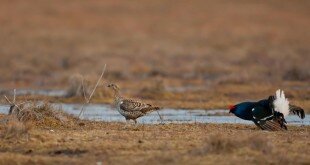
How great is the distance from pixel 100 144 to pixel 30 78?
22.3m

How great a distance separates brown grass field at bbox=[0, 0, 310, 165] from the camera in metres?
15.2

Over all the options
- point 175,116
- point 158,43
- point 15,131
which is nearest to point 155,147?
point 15,131

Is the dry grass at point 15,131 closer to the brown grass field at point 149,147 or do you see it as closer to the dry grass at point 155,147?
the brown grass field at point 149,147

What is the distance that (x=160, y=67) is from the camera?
139 feet

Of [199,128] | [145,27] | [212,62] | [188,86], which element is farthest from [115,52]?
[199,128]

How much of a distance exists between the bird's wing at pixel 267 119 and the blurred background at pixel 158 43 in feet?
31.8

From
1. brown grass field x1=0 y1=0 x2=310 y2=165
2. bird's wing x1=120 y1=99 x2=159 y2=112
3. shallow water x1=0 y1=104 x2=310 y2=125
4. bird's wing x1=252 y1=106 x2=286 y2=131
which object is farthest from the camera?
shallow water x1=0 y1=104 x2=310 y2=125

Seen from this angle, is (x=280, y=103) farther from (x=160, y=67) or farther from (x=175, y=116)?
(x=160, y=67)

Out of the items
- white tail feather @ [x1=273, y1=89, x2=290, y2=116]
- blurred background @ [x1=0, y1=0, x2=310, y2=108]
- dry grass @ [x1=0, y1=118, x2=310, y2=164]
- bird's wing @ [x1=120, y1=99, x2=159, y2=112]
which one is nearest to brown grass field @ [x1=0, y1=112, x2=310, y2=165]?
dry grass @ [x1=0, y1=118, x2=310, y2=164]

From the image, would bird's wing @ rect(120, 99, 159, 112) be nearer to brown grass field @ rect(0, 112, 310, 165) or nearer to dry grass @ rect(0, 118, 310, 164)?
brown grass field @ rect(0, 112, 310, 165)

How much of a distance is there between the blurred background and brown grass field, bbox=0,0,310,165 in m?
0.08

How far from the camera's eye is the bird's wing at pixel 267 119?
1822cm

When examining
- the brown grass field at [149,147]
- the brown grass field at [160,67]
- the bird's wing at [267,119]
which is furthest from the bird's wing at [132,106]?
the bird's wing at [267,119]

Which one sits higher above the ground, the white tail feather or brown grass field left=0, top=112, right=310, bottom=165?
the white tail feather
